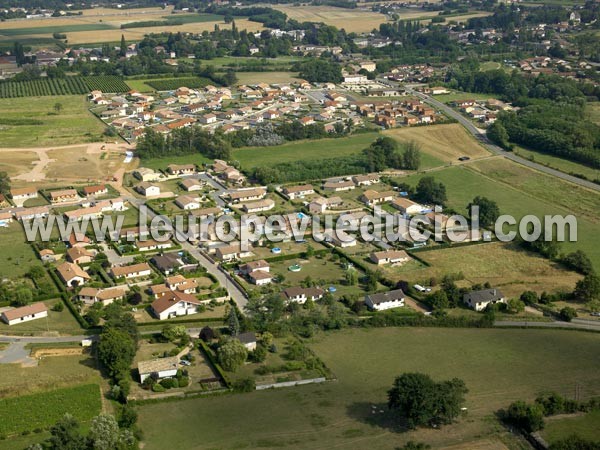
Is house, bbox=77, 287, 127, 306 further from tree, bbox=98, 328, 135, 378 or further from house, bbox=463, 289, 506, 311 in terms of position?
house, bbox=463, 289, 506, 311

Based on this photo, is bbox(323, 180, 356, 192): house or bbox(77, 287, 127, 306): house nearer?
bbox(77, 287, 127, 306): house

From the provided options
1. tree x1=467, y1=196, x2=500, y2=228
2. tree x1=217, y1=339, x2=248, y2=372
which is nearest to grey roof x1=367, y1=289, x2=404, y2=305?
tree x1=217, y1=339, x2=248, y2=372

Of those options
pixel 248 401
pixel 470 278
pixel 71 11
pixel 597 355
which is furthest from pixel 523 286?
pixel 71 11

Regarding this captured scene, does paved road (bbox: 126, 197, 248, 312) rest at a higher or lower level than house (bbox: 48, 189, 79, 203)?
lower

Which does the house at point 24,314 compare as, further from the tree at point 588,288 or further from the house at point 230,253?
the tree at point 588,288

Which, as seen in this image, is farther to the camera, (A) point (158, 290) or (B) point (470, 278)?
(B) point (470, 278)

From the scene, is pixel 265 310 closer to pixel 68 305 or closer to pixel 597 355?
pixel 68 305

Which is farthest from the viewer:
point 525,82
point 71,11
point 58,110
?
point 71,11
